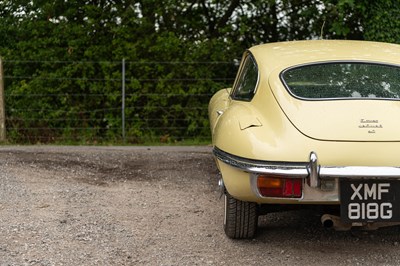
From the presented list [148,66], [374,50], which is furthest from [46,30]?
[374,50]

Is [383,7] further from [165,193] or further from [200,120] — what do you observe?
[165,193]

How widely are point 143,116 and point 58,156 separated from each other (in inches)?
95.1

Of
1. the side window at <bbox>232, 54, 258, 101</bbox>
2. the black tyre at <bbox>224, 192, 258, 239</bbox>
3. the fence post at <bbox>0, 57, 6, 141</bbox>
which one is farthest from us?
the fence post at <bbox>0, 57, 6, 141</bbox>

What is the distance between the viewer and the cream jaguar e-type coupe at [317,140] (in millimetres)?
3703

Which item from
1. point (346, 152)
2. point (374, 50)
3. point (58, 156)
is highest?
point (374, 50)

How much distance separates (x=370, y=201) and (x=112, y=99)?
6.71 m

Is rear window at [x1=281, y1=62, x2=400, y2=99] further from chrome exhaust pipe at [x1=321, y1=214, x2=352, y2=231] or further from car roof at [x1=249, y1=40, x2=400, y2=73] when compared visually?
chrome exhaust pipe at [x1=321, y1=214, x2=352, y2=231]

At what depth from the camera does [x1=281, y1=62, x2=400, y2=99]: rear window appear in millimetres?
4312

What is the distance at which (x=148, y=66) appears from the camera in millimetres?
9922

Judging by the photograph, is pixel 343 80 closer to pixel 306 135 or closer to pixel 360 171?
pixel 306 135

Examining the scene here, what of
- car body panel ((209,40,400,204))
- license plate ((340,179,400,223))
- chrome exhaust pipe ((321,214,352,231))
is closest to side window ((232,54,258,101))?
car body panel ((209,40,400,204))

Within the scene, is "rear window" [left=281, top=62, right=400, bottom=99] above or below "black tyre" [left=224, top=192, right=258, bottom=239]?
above

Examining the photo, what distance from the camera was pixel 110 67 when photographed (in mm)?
9867

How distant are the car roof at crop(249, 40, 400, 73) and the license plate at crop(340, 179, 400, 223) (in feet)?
4.04
